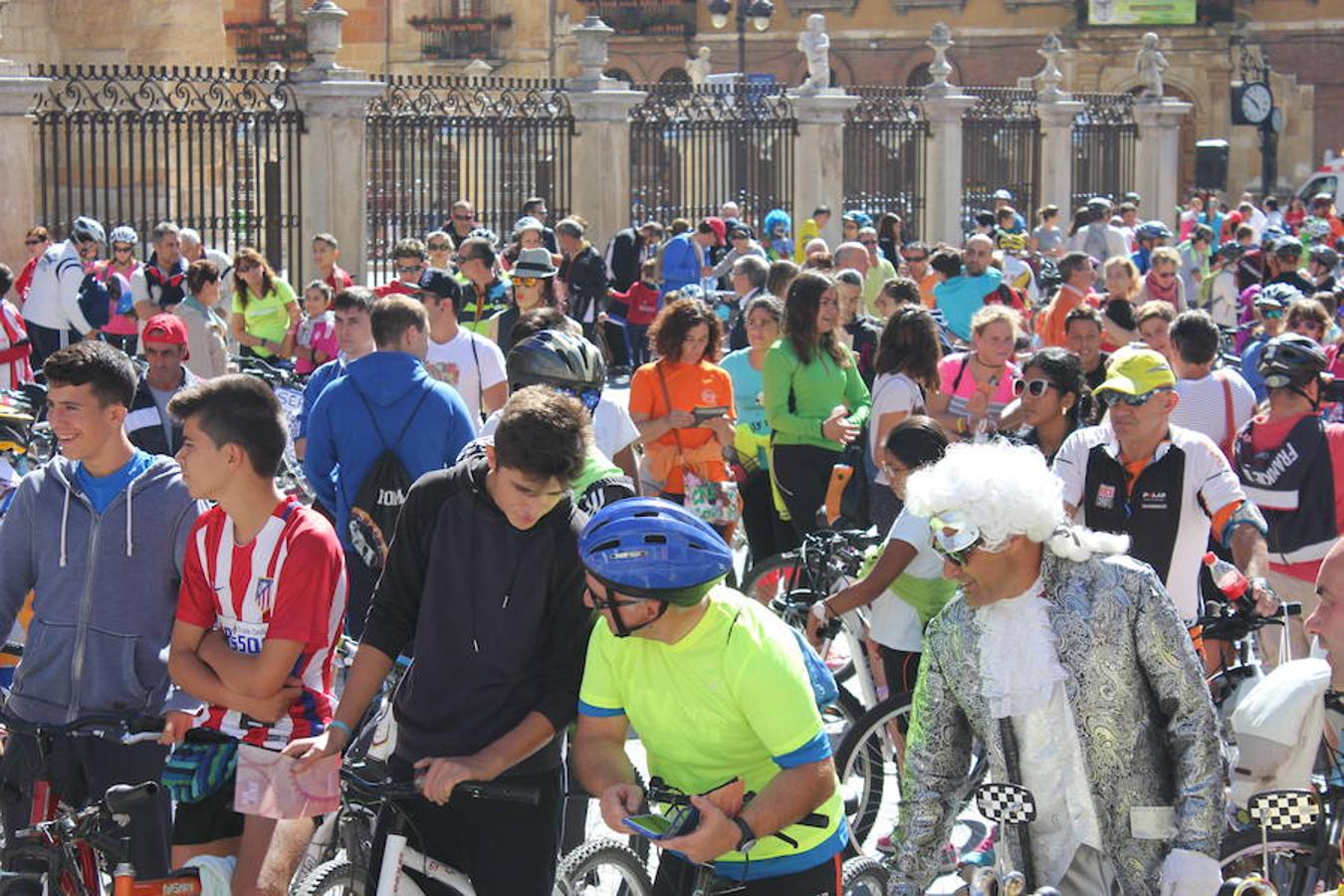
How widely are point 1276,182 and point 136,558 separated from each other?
1736 inches

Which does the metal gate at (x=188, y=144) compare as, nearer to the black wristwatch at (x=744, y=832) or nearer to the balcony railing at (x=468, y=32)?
the black wristwatch at (x=744, y=832)

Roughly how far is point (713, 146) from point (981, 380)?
1814cm

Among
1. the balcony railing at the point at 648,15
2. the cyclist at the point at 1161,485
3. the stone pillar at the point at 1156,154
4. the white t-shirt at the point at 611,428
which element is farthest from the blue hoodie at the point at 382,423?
the balcony railing at the point at 648,15

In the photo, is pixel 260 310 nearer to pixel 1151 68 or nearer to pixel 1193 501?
pixel 1193 501

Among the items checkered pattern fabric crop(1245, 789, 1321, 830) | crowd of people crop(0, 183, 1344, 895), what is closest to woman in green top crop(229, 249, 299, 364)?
crowd of people crop(0, 183, 1344, 895)

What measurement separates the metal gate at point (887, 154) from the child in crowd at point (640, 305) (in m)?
8.89

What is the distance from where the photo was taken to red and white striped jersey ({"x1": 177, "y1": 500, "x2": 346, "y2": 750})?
16.4 ft

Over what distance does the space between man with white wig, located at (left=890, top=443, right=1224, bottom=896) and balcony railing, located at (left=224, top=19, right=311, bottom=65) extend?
3959 centimetres

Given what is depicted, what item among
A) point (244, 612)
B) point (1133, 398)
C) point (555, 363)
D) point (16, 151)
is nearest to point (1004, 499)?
point (244, 612)

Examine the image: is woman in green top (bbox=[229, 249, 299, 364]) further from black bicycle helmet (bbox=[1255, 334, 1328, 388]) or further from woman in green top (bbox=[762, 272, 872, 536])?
black bicycle helmet (bbox=[1255, 334, 1328, 388])

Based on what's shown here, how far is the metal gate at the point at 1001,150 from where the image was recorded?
31484 millimetres

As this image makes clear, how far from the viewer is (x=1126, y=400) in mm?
6625

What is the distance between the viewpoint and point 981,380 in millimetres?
9312

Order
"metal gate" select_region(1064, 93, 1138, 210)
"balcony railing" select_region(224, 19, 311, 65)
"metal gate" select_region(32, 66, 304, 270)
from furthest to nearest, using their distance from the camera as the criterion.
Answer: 1. "balcony railing" select_region(224, 19, 311, 65)
2. "metal gate" select_region(1064, 93, 1138, 210)
3. "metal gate" select_region(32, 66, 304, 270)
